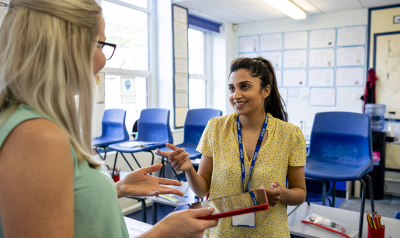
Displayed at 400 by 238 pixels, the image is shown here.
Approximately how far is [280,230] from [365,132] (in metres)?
1.50

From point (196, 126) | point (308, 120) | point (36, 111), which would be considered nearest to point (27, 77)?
point (36, 111)

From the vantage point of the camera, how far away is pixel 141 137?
12.2 ft

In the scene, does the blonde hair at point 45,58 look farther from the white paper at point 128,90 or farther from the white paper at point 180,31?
the white paper at point 180,31

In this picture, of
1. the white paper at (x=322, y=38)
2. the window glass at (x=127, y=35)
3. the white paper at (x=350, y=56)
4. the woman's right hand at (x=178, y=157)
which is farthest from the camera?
the white paper at (x=322, y=38)

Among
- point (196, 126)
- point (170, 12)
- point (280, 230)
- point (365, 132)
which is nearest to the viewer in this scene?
point (280, 230)

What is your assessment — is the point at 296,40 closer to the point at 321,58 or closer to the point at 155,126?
the point at 321,58

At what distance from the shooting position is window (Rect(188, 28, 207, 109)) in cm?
552

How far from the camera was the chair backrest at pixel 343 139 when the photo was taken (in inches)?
94.1

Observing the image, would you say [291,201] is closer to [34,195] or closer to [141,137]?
[34,195]

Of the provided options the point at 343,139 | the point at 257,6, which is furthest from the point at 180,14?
the point at 343,139

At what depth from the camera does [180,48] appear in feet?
15.1

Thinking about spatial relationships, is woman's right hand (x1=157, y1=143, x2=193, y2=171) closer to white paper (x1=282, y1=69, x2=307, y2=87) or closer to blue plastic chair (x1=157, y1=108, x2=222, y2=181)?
blue plastic chair (x1=157, y1=108, x2=222, y2=181)

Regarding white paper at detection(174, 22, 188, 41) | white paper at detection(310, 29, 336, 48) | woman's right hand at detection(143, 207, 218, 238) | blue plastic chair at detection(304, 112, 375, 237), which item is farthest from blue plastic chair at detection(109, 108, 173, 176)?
white paper at detection(310, 29, 336, 48)

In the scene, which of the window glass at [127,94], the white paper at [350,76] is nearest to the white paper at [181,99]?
the window glass at [127,94]
